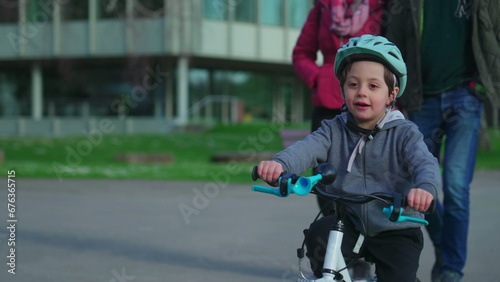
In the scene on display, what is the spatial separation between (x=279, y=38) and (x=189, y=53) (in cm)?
765

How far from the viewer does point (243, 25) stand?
37219 millimetres

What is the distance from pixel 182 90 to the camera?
119ft

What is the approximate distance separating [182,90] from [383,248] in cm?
3342

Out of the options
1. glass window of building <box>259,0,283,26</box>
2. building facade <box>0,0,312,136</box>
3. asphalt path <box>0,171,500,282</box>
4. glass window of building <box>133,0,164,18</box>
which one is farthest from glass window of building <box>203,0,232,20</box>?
asphalt path <box>0,171,500,282</box>

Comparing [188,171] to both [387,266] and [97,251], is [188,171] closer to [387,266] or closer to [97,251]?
[97,251]

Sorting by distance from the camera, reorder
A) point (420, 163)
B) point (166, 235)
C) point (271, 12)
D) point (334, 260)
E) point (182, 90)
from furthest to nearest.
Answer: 1. point (271, 12)
2. point (182, 90)
3. point (166, 235)
4. point (420, 163)
5. point (334, 260)

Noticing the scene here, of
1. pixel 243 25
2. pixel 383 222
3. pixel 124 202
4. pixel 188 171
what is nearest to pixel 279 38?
pixel 243 25

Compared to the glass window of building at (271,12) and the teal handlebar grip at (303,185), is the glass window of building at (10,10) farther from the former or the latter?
the glass window of building at (271,12)

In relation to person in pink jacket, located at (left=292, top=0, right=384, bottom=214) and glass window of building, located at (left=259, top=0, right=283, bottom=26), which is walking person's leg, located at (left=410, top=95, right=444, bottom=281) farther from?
glass window of building, located at (left=259, top=0, right=283, bottom=26)

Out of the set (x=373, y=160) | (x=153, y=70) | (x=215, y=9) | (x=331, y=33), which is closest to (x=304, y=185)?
(x=373, y=160)

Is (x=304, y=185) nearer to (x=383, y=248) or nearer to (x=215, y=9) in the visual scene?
(x=383, y=248)

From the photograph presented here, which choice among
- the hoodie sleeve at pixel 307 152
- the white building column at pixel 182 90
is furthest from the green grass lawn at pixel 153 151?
the hoodie sleeve at pixel 307 152

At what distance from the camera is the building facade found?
35.7 m

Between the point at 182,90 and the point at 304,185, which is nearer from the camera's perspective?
the point at 304,185
